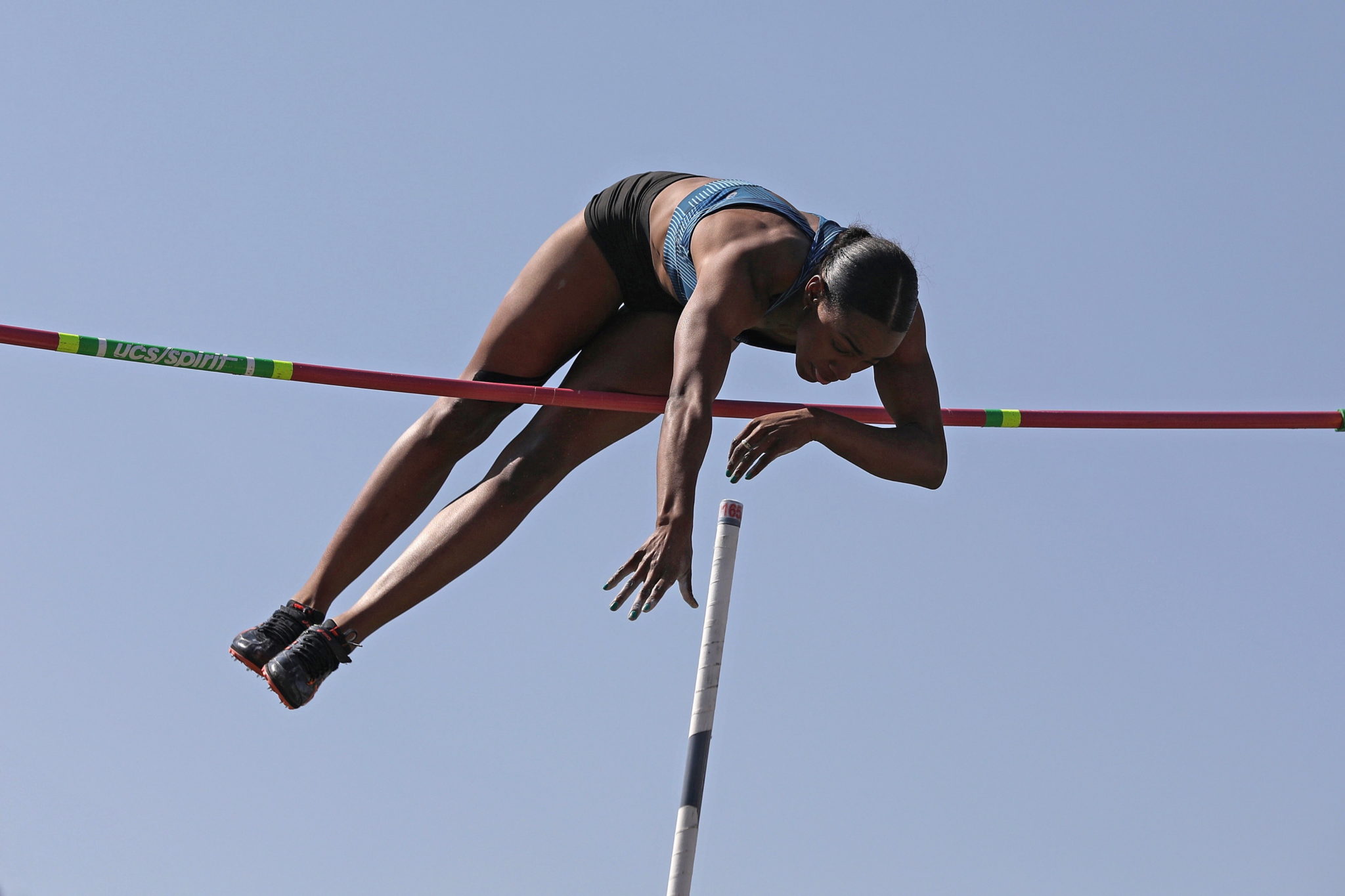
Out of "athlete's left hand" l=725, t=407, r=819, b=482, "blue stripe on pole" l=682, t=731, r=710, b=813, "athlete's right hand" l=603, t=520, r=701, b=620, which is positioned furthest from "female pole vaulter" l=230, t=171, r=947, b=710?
"blue stripe on pole" l=682, t=731, r=710, b=813

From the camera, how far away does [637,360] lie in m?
5.12

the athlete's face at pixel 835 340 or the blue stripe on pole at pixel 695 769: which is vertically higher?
the athlete's face at pixel 835 340

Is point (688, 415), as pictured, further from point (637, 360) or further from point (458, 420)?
point (458, 420)

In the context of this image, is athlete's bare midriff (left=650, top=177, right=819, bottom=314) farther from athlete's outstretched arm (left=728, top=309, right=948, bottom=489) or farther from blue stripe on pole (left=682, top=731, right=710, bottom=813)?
blue stripe on pole (left=682, top=731, right=710, bottom=813)

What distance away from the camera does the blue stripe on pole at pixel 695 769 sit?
5.06 metres

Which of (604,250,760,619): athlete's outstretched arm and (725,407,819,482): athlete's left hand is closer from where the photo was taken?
(604,250,760,619): athlete's outstretched arm

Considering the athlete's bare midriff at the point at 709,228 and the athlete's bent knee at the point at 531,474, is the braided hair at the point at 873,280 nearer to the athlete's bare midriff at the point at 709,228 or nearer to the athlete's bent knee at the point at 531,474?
the athlete's bare midriff at the point at 709,228

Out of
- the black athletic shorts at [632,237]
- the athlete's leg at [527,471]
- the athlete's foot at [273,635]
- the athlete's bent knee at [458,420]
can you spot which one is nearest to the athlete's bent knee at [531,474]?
A: the athlete's leg at [527,471]

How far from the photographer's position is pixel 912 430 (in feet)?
16.3

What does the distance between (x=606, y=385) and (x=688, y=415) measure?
950 mm

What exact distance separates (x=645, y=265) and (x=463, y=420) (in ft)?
2.59

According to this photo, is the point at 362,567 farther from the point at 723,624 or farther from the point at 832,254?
the point at 832,254

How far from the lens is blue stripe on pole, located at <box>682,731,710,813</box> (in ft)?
16.6

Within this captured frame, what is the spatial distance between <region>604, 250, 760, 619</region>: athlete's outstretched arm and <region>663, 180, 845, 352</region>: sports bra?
6.8 inches
